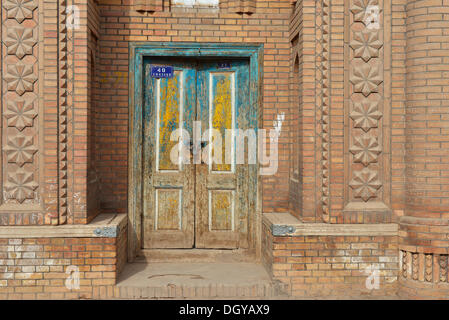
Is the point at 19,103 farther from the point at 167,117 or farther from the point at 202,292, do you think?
the point at 202,292

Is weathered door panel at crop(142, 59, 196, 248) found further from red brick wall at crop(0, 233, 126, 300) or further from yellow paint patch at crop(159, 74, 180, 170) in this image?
red brick wall at crop(0, 233, 126, 300)

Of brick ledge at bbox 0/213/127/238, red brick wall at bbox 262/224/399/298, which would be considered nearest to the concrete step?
red brick wall at bbox 262/224/399/298

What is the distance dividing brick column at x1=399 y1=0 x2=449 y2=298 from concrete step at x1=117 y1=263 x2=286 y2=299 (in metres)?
1.47

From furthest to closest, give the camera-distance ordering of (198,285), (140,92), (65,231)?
(140,92) → (198,285) → (65,231)

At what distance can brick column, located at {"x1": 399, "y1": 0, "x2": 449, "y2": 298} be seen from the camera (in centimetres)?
494

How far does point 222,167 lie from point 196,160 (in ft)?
1.16

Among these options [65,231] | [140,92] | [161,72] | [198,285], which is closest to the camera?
[65,231]

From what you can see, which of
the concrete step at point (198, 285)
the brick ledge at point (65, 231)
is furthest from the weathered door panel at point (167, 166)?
the brick ledge at point (65, 231)

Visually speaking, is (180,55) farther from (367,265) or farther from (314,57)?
(367,265)

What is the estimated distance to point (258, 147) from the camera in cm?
599

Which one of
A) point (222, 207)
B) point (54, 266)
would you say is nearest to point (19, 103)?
point (54, 266)

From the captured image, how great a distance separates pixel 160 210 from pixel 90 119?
1505 millimetres

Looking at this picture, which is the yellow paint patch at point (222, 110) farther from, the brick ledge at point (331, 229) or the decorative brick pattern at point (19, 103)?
the decorative brick pattern at point (19, 103)

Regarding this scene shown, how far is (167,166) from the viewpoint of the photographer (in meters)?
6.10
